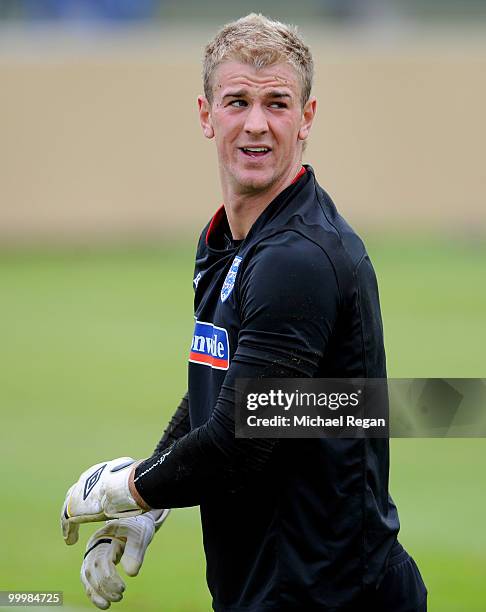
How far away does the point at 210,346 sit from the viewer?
3.56m

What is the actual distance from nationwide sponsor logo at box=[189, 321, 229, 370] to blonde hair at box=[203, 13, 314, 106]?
27.6 inches

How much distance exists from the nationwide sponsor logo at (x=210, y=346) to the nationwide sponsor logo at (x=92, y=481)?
422 millimetres

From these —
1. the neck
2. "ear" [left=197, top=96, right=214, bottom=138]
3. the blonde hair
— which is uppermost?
the blonde hair

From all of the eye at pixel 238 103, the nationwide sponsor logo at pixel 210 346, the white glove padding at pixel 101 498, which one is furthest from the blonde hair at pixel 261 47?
the white glove padding at pixel 101 498

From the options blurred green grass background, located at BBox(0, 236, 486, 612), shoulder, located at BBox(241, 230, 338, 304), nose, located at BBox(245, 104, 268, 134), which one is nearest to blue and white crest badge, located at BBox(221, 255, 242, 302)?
shoulder, located at BBox(241, 230, 338, 304)

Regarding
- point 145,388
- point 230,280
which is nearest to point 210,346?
point 230,280

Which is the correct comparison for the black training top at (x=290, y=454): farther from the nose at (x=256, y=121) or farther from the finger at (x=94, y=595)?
the finger at (x=94, y=595)

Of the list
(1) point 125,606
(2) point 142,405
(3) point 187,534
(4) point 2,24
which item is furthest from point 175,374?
(4) point 2,24

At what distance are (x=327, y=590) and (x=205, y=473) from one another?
463 millimetres

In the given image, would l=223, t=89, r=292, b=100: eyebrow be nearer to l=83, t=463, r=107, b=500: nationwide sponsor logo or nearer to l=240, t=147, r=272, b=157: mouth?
l=240, t=147, r=272, b=157: mouth

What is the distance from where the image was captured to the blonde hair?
3.57 metres

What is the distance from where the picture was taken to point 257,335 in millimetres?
3258

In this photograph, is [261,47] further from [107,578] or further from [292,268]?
[107,578]

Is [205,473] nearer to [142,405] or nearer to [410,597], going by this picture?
[410,597]
